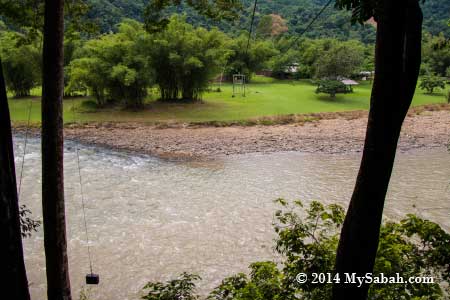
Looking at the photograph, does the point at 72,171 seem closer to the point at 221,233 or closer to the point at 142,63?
the point at 221,233

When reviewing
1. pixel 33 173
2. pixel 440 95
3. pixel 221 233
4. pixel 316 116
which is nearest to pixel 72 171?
pixel 33 173

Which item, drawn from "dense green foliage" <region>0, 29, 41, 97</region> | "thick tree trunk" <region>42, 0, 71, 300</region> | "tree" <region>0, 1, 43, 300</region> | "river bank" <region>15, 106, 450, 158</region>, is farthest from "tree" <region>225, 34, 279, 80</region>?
"tree" <region>0, 1, 43, 300</region>

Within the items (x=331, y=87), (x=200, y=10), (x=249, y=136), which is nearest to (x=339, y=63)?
(x=331, y=87)

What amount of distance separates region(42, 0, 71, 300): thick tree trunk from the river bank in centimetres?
912

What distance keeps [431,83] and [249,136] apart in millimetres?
18817

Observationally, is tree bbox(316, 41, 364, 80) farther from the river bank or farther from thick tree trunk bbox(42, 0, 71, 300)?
thick tree trunk bbox(42, 0, 71, 300)

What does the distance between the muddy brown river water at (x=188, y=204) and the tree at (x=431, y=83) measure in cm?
1697

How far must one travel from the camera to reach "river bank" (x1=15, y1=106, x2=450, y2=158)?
13453mm

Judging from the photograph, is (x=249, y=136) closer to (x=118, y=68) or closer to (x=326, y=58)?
(x=118, y=68)

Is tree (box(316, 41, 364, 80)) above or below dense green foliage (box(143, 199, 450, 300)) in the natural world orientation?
above

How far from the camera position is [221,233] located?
7.03m

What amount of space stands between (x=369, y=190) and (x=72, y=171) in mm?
10171

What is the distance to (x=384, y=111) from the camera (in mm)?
1778

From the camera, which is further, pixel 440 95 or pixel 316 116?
pixel 440 95
